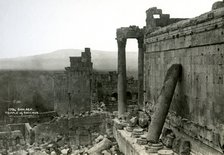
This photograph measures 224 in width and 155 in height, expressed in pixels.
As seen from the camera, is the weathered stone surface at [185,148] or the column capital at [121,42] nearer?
the weathered stone surface at [185,148]

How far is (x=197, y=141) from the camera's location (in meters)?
10.2

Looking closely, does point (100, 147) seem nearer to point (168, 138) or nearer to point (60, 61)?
point (168, 138)

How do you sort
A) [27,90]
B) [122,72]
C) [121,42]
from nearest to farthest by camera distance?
[121,42] → [122,72] → [27,90]

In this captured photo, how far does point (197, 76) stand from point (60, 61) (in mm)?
81135

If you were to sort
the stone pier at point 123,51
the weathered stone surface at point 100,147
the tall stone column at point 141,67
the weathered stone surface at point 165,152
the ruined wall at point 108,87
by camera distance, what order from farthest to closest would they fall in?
1. the ruined wall at point 108,87
2. the tall stone column at point 141,67
3. the stone pier at point 123,51
4. the weathered stone surface at point 100,147
5. the weathered stone surface at point 165,152

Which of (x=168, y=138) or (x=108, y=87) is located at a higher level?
(x=168, y=138)

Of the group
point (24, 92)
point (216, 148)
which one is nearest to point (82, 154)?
point (216, 148)

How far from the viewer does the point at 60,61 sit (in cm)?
9006

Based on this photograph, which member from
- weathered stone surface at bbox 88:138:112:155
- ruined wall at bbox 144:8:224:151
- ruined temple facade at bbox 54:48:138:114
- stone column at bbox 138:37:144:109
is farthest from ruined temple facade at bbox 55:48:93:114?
ruined wall at bbox 144:8:224:151

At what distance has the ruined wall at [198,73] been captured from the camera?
891cm

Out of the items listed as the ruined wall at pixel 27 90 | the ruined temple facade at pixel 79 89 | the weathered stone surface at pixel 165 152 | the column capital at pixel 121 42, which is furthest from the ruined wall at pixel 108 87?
the weathered stone surface at pixel 165 152

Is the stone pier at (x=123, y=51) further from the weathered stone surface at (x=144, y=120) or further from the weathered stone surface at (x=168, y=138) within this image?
the weathered stone surface at (x=168, y=138)

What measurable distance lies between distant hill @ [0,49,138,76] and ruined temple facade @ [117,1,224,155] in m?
64.8

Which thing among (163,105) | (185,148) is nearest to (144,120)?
(163,105)
